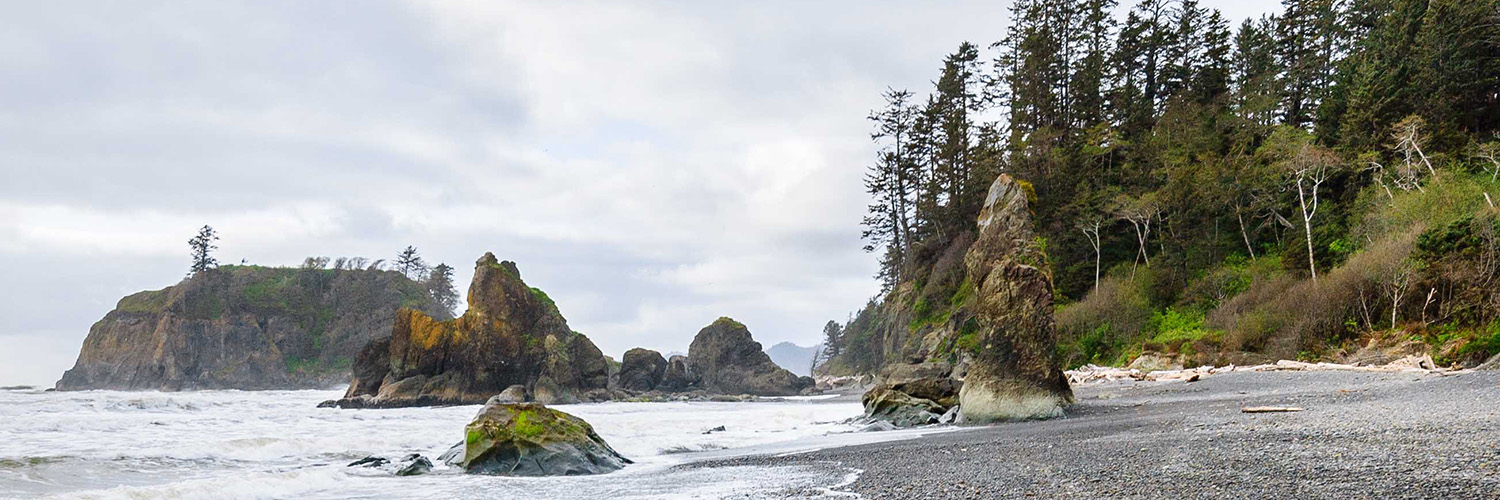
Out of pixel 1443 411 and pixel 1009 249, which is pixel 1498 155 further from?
pixel 1443 411

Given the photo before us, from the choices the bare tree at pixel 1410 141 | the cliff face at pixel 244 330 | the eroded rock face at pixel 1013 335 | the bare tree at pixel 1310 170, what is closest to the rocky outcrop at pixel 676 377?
the bare tree at pixel 1310 170

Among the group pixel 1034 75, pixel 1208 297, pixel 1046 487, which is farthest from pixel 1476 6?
pixel 1046 487

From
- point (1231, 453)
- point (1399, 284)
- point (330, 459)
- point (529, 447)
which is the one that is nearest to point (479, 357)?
point (330, 459)

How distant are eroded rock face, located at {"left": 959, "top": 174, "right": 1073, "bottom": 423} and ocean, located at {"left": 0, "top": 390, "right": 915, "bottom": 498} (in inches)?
84.0

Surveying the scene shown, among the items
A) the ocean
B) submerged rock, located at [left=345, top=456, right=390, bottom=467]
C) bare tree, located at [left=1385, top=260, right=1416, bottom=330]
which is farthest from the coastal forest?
submerged rock, located at [left=345, top=456, right=390, bottom=467]

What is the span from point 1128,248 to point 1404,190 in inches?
520

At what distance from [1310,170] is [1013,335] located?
19918mm

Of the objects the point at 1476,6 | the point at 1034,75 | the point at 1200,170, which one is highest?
the point at 1034,75

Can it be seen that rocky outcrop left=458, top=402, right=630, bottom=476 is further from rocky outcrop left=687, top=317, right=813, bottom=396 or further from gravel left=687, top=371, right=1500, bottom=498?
rocky outcrop left=687, top=317, right=813, bottom=396

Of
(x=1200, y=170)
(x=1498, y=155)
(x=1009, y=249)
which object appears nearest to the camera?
(x=1009, y=249)

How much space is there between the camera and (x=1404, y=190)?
22594 millimetres

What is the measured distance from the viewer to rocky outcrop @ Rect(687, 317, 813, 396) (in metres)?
60.5

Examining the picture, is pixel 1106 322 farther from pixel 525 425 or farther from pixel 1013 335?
pixel 525 425

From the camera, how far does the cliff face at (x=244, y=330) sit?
7869 centimetres
